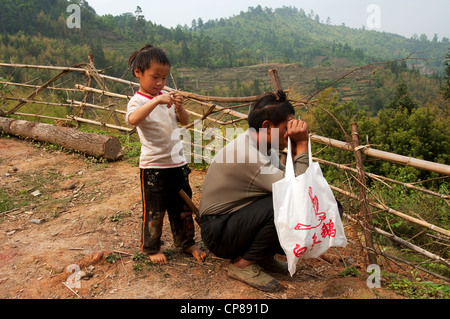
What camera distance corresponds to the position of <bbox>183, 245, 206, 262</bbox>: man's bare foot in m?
2.20

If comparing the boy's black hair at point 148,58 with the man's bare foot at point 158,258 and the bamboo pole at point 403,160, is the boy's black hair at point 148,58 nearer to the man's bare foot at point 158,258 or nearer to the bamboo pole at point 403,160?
the man's bare foot at point 158,258

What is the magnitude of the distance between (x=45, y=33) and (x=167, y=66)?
56554 millimetres

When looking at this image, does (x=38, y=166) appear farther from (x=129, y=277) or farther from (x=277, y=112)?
(x=277, y=112)

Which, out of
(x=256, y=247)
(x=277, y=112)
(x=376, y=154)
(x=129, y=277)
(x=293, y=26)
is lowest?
(x=129, y=277)

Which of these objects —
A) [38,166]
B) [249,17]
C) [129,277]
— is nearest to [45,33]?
[38,166]

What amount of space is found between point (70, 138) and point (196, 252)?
3336 millimetres

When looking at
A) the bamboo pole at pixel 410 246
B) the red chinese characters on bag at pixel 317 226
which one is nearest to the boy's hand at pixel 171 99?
the red chinese characters on bag at pixel 317 226

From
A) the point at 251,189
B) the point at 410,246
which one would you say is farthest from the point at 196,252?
the point at 410,246

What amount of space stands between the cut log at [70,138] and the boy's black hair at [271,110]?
3.09 m

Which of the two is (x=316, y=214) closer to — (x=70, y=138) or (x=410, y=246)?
(x=410, y=246)

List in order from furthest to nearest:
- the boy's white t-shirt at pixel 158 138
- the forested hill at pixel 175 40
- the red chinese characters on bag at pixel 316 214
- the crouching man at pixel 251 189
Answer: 1. the forested hill at pixel 175 40
2. the boy's white t-shirt at pixel 158 138
3. the crouching man at pixel 251 189
4. the red chinese characters on bag at pixel 316 214

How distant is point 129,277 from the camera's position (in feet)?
6.46

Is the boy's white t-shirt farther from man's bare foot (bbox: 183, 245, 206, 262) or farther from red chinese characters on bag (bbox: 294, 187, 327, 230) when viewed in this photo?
red chinese characters on bag (bbox: 294, 187, 327, 230)

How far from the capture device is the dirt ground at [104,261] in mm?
1838
